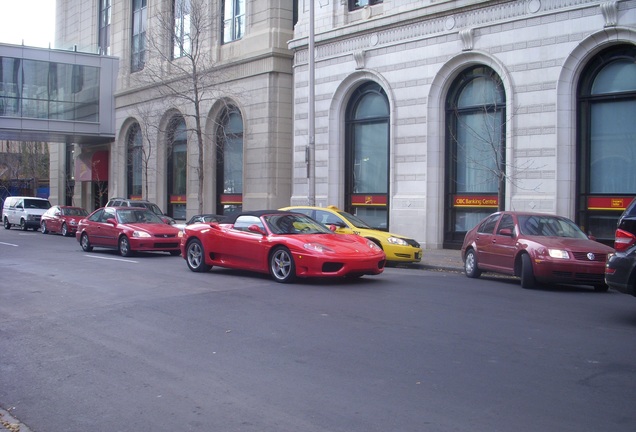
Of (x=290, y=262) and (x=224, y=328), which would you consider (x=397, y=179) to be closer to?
(x=290, y=262)

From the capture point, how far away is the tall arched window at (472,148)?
21594 millimetres

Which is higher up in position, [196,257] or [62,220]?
[62,220]

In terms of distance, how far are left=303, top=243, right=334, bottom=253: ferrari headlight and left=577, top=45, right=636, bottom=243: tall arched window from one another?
10248mm

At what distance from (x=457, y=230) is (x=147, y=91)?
2133 centimetres

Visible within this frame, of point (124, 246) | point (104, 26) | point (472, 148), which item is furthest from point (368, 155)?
point (104, 26)

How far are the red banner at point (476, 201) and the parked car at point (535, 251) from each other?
6941 millimetres

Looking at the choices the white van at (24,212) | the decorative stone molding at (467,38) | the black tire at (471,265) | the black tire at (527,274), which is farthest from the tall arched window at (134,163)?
the black tire at (527,274)

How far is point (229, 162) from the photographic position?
107 feet

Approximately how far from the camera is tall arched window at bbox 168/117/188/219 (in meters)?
35.5

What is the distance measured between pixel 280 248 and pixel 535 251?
183 inches

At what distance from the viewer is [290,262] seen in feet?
41.2

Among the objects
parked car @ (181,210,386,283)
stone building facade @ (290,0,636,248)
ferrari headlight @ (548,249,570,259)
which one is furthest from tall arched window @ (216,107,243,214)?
ferrari headlight @ (548,249,570,259)

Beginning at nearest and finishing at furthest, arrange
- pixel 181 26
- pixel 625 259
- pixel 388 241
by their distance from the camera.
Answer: pixel 625 259 → pixel 388 241 → pixel 181 26

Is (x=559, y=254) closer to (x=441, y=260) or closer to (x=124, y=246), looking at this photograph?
(x=441, y=260)
